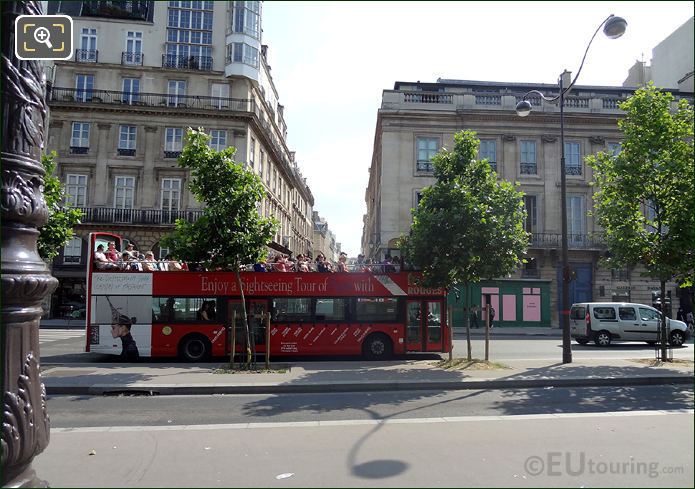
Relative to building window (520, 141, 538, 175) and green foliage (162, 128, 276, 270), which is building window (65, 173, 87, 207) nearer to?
green foliage (162, 128, 276, 270)

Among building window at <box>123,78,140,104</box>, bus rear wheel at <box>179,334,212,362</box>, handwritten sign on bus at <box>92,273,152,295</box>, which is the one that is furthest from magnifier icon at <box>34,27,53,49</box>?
building window at <box>123,78,140,104</box>

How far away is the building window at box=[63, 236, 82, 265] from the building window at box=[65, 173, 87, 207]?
278 centimetres

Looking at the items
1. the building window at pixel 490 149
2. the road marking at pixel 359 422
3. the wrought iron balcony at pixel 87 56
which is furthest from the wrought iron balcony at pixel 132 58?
the road marking at pixel 359 422

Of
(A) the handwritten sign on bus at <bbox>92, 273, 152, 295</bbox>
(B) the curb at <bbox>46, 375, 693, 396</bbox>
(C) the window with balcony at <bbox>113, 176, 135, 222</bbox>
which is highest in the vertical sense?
(C) the window with balcony at <bbox>113, 176, 135, 222</bbox>

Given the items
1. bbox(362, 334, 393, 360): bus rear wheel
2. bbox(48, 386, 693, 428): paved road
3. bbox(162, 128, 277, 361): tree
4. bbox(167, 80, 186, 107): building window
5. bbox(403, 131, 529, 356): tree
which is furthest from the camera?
bbox(167, 80, 186, 107): building window

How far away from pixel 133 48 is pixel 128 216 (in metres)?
13.7

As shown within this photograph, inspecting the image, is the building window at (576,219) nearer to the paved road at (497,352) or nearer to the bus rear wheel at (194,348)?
the paved road at (497,352)

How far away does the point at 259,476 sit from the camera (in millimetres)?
4707

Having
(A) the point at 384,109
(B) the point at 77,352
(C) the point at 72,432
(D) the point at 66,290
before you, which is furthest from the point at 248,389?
(D) the point at 66,290

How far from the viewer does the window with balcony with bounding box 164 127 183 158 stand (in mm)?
35906

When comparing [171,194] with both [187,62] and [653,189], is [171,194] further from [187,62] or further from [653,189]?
[653,189]

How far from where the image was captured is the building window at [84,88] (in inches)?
1411

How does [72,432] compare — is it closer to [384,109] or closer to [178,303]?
[178,303]

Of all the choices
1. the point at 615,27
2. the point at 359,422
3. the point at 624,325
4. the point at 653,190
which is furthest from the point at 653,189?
the point at 359,422
